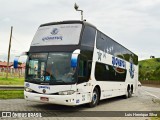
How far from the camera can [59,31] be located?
13.4 meters

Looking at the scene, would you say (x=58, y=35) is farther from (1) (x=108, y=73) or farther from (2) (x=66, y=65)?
(1) (x=108, y=73)

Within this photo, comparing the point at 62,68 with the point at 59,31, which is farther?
the point at 59,31

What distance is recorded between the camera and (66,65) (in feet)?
40.4

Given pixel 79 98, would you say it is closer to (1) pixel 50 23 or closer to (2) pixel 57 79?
(2) pixel 57 79

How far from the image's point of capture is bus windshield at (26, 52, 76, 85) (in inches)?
482

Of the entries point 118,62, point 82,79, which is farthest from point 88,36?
point 118,62

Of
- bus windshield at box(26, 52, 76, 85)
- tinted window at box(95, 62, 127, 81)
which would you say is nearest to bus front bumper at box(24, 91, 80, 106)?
bus windshield at box(26, 52, 76, 85)

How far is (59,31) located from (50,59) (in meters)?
1.55

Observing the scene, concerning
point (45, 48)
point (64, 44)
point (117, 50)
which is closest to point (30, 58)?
point (45, 48)

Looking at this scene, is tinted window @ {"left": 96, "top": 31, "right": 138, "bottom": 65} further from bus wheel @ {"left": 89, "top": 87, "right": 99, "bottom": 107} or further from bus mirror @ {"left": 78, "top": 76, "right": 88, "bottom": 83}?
bus mirror @ {"left": 78, "top": 76, "right": 88, "bottom": 83}

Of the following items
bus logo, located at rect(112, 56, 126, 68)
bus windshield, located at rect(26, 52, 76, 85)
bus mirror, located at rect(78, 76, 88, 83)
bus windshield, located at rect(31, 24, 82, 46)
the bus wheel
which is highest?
bus windshield, located at rect(31, 24, 82, 46)

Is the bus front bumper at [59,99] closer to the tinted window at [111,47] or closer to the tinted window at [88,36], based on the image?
the tinted window at [88,36]

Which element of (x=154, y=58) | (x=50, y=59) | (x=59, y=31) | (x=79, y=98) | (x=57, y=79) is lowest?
(x=79, y=98)

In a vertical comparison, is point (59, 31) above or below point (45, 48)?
above
